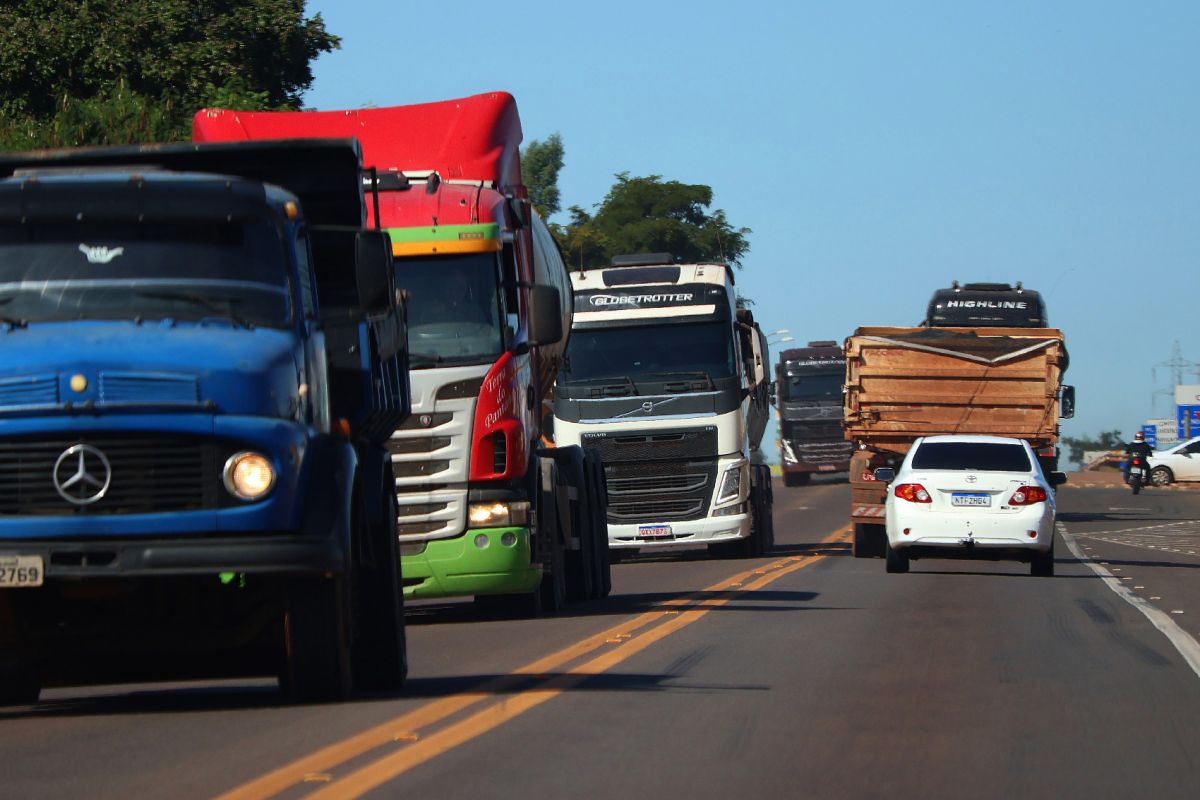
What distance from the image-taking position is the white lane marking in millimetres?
13328

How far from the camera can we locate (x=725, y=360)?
28016 mm

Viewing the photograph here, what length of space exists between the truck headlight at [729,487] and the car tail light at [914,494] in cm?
481

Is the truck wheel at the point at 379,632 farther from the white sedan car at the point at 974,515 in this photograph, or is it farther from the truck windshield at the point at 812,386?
the truck windshield at the point at 812,386

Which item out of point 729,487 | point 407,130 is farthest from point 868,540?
point 407,130

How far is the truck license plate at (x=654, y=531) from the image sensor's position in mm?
27828

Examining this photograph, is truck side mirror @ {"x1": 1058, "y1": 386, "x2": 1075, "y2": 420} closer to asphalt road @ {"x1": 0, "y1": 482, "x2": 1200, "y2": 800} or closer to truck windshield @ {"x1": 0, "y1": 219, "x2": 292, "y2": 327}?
asphalt road @ {"x1": 0, "y1": 482, "x2": 1200, "y2": 800}

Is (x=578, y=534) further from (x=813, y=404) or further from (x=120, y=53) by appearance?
(x=813, y=404)

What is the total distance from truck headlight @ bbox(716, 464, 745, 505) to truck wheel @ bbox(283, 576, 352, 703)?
59.2 ft

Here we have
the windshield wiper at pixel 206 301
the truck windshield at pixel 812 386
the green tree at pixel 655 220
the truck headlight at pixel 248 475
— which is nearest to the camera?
the truck headlight at pixel 248 475

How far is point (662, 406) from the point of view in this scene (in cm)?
2783

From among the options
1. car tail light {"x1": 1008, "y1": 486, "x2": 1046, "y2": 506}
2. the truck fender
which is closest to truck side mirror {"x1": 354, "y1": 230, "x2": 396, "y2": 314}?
the truck fender

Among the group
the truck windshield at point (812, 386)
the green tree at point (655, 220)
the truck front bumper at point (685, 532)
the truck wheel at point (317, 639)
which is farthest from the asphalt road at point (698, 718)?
the green tree at point (655, 220)

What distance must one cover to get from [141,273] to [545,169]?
322 feet

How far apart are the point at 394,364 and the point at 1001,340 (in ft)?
63.8
